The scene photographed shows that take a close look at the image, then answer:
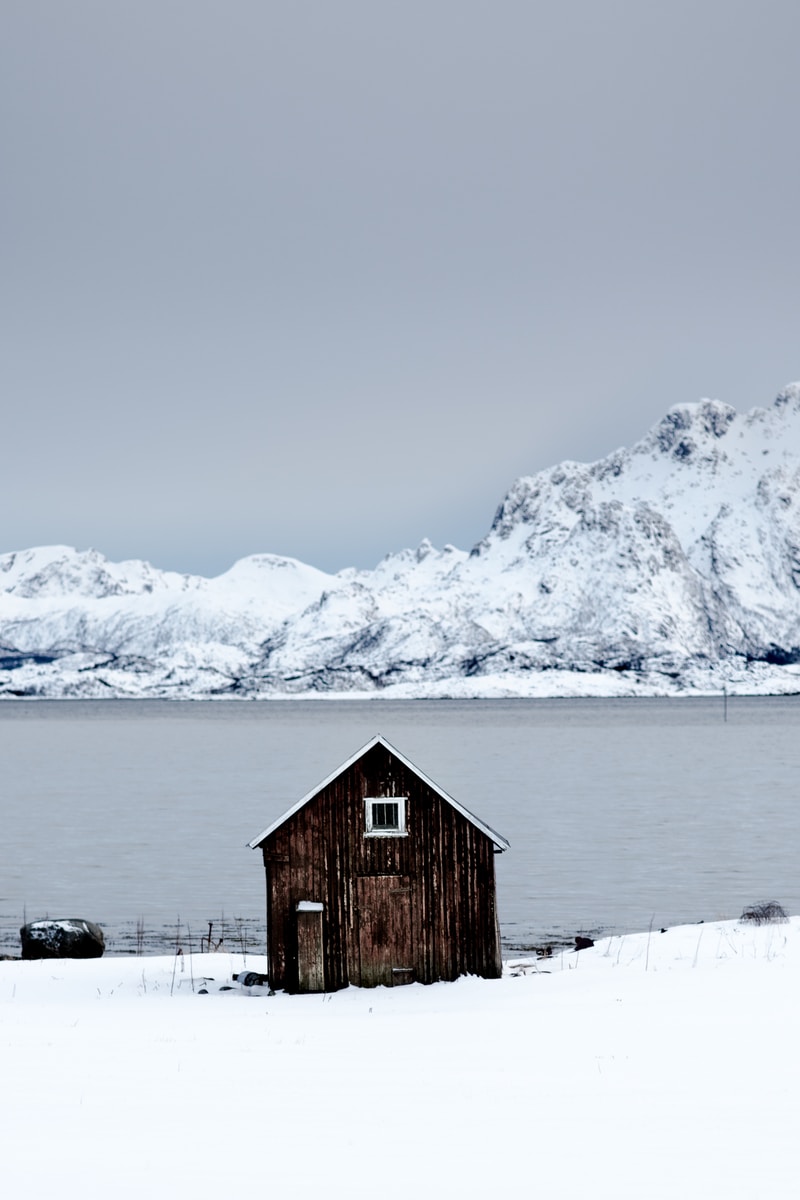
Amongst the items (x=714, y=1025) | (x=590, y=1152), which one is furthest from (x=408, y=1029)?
(x=590, y=1152)

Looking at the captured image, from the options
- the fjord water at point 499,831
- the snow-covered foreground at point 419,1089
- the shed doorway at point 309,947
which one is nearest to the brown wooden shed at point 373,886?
the shed doorway at point 309,947

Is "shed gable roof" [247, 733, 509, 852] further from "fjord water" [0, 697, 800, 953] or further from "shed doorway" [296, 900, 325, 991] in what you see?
"fjord water" [0, 697, 800, 953]

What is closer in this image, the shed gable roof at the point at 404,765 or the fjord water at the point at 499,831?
the shed gable roof at the point at 404,765

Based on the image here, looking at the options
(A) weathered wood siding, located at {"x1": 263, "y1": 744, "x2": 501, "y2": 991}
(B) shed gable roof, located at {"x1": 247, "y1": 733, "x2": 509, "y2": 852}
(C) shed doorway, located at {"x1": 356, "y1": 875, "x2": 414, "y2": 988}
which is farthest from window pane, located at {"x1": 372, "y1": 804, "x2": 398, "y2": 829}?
(C) shed doorway, located at {"x1": 356, "y1": 875, "x2": 414, "y2": 988}

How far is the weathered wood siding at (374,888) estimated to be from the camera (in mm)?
27922

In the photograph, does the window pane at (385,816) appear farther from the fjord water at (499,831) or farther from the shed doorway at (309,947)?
the fjord water at (499,831)

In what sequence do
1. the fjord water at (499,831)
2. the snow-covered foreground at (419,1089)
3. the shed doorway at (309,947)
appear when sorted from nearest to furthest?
1. the snow-covered foreground at (419,1089)
2. the shed doorway at (309,947)
3. the fjord water at (499,831)

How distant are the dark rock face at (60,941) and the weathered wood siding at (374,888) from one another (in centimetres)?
1081

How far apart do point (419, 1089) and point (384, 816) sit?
38.6ft

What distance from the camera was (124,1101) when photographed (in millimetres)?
15664

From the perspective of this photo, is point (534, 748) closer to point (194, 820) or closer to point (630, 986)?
point (194, 820)

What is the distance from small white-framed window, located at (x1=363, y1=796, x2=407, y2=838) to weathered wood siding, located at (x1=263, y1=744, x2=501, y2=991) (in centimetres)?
10

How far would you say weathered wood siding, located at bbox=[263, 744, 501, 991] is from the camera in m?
27.9

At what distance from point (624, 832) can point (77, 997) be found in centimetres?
5095
